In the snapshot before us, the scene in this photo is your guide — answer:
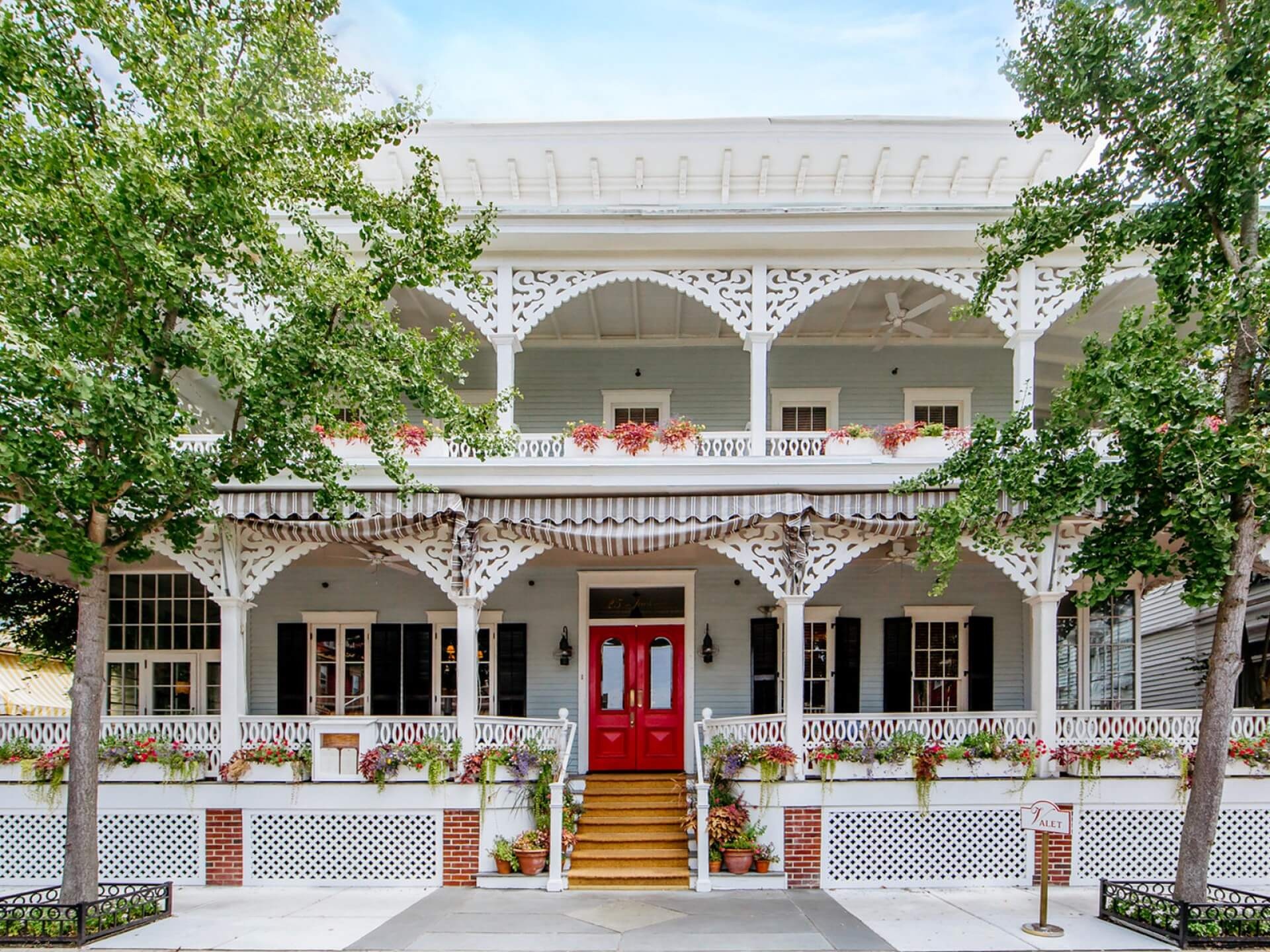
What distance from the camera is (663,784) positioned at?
1274 centimetres

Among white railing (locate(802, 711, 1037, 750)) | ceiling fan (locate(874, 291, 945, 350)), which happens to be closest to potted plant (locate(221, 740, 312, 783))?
white railing (locate(802, 711, 1037, 750))

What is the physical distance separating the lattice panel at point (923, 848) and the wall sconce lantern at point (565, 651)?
4539 mm

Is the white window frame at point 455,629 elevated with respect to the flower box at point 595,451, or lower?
lower

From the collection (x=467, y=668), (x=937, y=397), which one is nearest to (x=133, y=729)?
(x=467, y=668)

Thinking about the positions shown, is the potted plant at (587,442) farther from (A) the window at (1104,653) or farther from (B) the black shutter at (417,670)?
(A) the window at (1104,653)

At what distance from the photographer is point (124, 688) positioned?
1414 centimetres

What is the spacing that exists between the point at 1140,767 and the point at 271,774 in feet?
33.6

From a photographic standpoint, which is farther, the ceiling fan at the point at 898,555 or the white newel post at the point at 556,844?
the ceiling fan at the point at 898,555

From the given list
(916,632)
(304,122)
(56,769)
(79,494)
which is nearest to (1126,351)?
(916,632)

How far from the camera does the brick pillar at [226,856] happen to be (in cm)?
1100

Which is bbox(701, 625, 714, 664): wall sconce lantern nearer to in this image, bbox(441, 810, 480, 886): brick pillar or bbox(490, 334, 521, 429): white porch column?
bbox(441, 810, 480, 886): brick pillar

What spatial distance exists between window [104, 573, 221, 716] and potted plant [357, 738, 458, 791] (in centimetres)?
447

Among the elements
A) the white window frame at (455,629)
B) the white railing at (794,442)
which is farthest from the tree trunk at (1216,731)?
the white window frame at (455,629)

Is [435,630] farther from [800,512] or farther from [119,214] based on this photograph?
[119,214]
